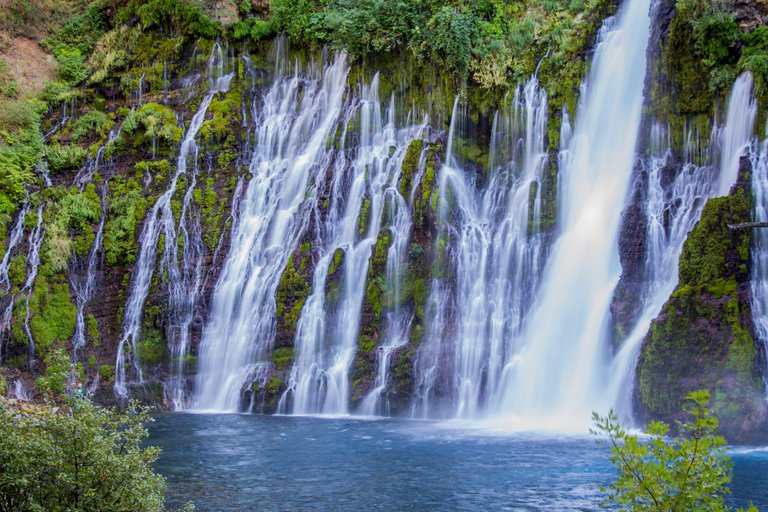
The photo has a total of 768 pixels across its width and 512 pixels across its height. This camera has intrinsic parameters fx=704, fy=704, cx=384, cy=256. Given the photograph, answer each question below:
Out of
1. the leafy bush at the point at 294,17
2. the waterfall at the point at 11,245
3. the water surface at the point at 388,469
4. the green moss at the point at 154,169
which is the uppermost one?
the leafy bush at the point at 294,17

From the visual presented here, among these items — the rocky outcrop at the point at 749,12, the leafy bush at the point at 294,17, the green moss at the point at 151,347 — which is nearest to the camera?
the rocky outcrop at the point at 749,12

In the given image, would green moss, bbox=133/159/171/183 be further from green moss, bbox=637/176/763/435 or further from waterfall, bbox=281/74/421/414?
green moss, bbox=637/176/763/435

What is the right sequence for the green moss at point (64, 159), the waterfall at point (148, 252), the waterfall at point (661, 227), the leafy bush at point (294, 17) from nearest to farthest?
the waterfall at point (661, 227) < the waterfall at point (148, 252) < the green moss at point (64, 159) < the leafy bush at point (294, 17)

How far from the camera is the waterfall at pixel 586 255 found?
65.7 feet

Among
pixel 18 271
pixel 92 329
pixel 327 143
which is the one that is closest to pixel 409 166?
pixel 327 143

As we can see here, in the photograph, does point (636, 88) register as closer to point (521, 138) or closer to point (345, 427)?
point (521, 138)

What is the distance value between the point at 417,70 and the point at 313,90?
5.55 meters

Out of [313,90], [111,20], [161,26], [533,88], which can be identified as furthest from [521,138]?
[111,20]

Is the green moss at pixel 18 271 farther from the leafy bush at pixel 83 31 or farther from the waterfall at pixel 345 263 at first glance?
the leafy bush at pixel 83 31

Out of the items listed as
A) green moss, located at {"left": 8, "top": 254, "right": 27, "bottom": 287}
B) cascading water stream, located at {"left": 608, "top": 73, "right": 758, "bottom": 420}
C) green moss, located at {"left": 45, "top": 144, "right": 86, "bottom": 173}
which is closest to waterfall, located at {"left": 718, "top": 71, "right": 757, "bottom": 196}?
cascading water stream, located at {"left": 608, "top": 73, "right": 758, "bottom": 420}

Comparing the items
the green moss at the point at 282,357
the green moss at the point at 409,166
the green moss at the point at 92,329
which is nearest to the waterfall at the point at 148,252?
the green moss at the point at 92,329

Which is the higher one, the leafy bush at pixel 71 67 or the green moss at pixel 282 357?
the leafy bush at pixel 71 67

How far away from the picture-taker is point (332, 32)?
33.0 meters

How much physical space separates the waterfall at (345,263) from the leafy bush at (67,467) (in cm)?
1589
